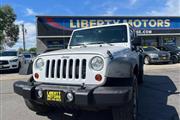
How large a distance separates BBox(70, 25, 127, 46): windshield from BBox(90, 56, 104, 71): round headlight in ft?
6.36

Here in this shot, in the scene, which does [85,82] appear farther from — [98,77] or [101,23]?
[101,23]

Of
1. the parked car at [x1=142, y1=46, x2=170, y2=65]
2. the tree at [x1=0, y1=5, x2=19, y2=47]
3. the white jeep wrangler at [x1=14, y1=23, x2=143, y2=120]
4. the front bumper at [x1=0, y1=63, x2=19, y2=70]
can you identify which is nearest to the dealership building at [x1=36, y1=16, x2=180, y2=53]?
the parked car at [x1=142, y1=46, x2=170, y2=65]

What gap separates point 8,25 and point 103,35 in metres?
51.2

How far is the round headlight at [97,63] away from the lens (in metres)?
4.52

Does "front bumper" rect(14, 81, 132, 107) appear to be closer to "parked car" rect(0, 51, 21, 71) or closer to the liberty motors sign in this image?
"parked car" rect(0, 51, 21, 71)

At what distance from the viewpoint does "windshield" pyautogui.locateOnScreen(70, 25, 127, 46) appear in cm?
654

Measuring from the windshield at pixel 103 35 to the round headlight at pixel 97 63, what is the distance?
194 cm

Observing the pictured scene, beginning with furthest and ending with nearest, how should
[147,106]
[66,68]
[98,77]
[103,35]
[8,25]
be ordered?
[8,25] → [103,35] → [147,106] → [66,68] → [98,77]

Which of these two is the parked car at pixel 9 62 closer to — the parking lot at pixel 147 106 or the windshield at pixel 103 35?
the parking lot at pixel 147 106

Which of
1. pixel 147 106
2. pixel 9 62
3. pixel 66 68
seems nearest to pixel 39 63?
pixel 66 68

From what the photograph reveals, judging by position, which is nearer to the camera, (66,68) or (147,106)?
(66,68)

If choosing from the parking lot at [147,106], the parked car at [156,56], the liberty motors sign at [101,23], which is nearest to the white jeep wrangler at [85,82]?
the parking lot at [147,106]

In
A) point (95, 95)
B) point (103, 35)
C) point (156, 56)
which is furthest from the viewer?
point (156, 56)

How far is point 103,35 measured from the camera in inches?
263
